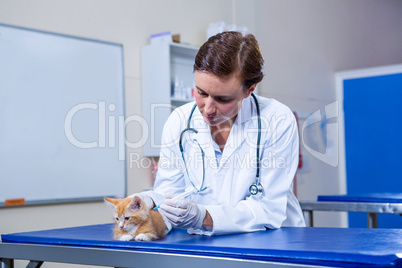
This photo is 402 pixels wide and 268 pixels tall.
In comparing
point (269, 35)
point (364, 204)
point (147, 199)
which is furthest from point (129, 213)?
point (269, 35)

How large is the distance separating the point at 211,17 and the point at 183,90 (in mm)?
850

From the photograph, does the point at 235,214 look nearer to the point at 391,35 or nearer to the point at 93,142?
the point at 93,142

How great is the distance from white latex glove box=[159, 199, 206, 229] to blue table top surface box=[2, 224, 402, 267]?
53 millimetres

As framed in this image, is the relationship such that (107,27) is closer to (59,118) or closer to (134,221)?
(59,118)

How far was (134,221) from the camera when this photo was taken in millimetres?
1429

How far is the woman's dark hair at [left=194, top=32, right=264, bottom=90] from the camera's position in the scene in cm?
153

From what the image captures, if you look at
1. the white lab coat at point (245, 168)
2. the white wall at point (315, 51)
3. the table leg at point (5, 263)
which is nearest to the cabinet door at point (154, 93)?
the white wall at point (315, 51)

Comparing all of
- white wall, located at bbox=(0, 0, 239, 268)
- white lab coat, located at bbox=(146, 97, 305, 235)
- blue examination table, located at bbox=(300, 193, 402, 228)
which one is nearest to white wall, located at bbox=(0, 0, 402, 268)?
white wall, located at bbox=(0, 0, 239, 268)

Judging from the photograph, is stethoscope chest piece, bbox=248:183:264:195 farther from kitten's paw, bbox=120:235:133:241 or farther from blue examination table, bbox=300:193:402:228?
blue examination table, bbox=300:193:402:228

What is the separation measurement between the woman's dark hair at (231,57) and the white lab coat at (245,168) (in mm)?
159

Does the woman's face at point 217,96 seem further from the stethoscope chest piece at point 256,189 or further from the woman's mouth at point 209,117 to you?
the stethoscope chest piece at point 256,189

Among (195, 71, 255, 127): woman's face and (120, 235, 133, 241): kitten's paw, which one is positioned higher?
(195, 71, 255, 127): woman's face

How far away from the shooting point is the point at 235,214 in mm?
1503

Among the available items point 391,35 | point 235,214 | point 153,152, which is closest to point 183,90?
point 153,152
